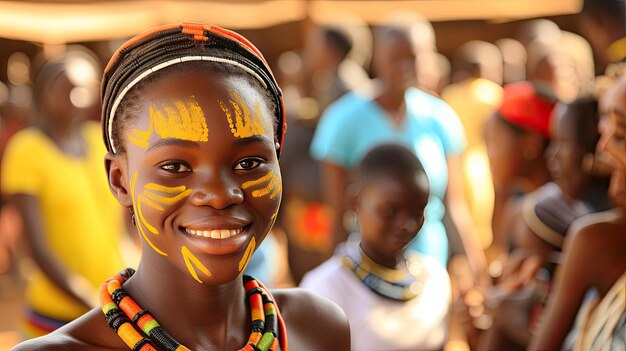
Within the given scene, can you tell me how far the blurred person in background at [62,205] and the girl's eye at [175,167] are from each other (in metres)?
2.74

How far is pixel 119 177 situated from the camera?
1991 millimetres

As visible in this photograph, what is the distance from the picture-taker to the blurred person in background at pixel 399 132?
4.70 m

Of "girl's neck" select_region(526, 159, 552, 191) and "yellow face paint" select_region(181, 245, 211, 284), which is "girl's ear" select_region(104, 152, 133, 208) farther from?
"girl's neck" select_region(526, 159, 552, 191)

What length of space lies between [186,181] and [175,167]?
44 millimetres

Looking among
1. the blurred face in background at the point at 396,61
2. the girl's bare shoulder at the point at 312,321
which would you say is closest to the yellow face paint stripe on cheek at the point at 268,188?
the girl's bare shoulder at the point at 312,321

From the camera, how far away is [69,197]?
15.1ft

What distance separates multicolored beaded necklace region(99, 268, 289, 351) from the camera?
1.84 metres

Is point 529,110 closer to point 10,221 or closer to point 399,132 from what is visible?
point 399,132

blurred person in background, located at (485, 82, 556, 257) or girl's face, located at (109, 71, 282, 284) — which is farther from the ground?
girl's face, located at (109, 71, 282, 284)

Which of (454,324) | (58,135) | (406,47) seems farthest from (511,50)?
(58,135)

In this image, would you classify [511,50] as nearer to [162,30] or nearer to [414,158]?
[414,158]

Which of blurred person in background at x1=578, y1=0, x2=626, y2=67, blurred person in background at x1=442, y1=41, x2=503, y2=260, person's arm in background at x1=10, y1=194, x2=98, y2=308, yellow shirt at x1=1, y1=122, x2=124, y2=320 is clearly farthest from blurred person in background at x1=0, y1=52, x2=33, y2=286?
blurred person in background at x1=578, y1=0, x2=626, y2=67

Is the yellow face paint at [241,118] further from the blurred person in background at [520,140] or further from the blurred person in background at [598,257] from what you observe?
the blurred person in background at [520,140]

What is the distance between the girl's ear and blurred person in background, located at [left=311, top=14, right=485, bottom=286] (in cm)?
267
